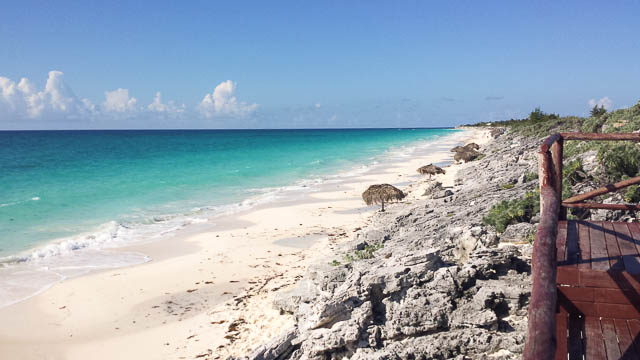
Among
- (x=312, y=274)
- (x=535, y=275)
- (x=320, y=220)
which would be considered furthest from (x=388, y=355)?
(x=320, y=220)

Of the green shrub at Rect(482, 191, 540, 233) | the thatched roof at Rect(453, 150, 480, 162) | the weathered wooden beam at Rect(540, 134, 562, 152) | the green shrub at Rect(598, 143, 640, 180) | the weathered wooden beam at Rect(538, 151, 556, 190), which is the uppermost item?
the weathered wooden beam at Rect(540, 134, 562, 152)

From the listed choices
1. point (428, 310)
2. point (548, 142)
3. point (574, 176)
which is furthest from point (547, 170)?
point (574, 176)

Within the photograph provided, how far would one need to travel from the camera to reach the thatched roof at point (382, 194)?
16.6 m

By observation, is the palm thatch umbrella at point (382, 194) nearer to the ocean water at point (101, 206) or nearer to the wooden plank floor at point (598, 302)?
the ocean water at point (101, 206)

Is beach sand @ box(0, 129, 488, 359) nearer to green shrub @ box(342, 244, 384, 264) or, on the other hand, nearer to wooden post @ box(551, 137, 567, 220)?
green shrub @ box(342, 244, 384, 264)

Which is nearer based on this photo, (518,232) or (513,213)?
(518,232)

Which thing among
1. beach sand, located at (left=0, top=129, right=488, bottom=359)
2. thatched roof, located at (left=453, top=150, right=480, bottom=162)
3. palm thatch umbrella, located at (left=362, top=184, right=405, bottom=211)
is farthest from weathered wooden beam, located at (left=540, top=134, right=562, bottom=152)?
thatched roof, located at (left=453, top=150, right=480, bottom=162)

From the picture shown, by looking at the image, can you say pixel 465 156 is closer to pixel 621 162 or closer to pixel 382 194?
pixel 382 194

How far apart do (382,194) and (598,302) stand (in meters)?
13.4

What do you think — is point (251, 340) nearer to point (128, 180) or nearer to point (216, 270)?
point (216, 270)

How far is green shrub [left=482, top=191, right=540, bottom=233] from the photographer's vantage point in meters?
8.32

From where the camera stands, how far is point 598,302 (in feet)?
10.7

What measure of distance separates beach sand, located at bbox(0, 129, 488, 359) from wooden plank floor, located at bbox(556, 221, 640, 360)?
531 centimetres

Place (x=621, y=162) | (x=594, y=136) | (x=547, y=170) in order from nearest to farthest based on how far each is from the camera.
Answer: (x=547, y=170) → (x=594, y=136) → (x=621, y=162)
